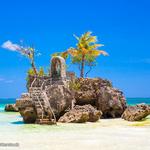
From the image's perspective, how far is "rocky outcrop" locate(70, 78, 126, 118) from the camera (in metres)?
31.4

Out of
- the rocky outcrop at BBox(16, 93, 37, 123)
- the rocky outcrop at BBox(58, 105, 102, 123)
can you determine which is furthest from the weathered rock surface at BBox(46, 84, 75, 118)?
the rocky outcrop at BBox(16, 93, 37, 123)

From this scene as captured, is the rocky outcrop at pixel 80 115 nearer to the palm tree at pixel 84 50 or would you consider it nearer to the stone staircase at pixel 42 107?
the stone staircase at pixel 42 107

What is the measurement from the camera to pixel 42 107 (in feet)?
79.4

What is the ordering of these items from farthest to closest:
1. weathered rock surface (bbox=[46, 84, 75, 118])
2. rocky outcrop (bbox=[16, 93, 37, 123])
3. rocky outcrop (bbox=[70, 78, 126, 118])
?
rocky outcrop (bbox=[70, 78, 126, 118]) < weathered rock surface (bbox=[46, 84, 75, 118]) < rocky outcrop (bbox=[16, 93, 37, 123])

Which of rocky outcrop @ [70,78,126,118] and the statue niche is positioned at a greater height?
the statue niche

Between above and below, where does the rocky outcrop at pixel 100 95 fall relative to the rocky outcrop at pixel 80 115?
above

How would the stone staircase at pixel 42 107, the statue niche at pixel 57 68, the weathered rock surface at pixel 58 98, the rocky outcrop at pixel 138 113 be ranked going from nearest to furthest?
the stone staircase at pixel 42 107, the weathered rock surface at pixel 58 98, the rocky outcrop at pixel 138 113, the statue niche at pixel 57 68

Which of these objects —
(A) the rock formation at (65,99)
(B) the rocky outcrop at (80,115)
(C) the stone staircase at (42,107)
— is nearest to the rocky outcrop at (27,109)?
Answer: (A) the rock formation at (65,99)

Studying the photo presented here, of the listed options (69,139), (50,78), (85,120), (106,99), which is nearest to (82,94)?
(106,99)

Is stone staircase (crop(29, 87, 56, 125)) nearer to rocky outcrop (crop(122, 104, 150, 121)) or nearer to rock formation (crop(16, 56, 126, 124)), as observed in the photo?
rock formation (crop(16, 56, 126, 124))

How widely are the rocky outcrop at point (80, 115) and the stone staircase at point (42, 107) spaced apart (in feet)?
3.56

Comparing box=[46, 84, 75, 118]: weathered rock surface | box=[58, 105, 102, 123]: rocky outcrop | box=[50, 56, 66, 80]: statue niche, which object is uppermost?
box=[50, 56, 66, 80]: statue niche

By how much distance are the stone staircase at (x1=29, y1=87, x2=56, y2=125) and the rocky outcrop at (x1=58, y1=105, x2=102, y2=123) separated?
3.56 ft

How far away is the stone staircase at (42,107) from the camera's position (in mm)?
23484
